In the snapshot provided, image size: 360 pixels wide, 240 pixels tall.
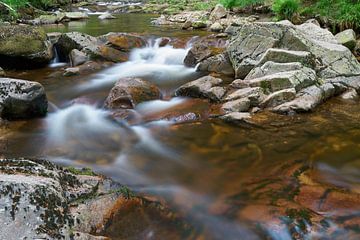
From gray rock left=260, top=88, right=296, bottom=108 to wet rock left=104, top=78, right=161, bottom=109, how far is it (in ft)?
7.35

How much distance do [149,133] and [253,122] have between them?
5.85 feet

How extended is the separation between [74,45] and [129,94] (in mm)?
4566

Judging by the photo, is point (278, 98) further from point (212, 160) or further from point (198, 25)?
point (198, 25)

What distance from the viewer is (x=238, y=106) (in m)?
6.68

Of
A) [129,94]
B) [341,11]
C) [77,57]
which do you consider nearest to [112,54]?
[77,57]

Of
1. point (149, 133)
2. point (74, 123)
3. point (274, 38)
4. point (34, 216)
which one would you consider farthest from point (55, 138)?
point (274, 38)

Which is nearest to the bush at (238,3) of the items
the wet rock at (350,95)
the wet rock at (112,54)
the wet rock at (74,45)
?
the wet rock at (112,54)

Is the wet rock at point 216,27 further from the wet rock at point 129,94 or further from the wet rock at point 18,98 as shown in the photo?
the wet rock at point 18,98

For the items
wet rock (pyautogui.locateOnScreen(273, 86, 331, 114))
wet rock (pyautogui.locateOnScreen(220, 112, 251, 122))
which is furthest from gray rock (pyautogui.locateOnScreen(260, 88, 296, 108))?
wet rock (pyautogui.locateOnScreen(220, 112, 251, 122))

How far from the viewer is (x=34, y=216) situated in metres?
2.49

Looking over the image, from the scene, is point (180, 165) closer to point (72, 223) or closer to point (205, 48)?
point (72, 223)

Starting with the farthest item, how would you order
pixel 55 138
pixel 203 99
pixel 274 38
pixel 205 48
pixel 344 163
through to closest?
1. pixel 205 48
2. pixel 274 38
3. pixel 203 99
4. pixel 55 138
5. pixel 344 163

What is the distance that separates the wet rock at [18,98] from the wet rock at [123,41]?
17.8 feet

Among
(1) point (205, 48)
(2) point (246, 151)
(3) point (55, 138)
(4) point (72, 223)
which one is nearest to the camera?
(4) point (72, 223)
